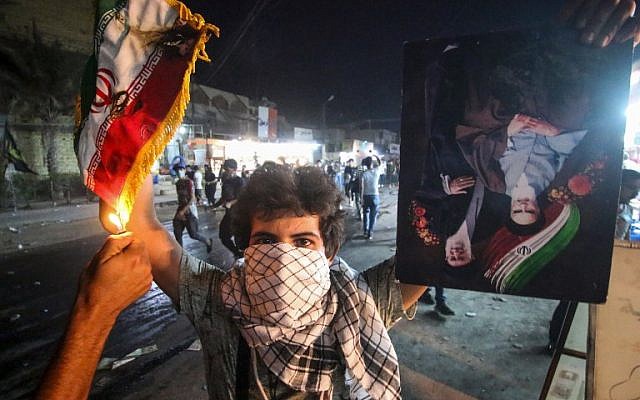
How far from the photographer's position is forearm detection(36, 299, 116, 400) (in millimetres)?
1099

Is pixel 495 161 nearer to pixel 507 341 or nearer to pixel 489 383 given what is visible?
pixel 489 383

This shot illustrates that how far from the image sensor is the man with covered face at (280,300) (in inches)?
50.8

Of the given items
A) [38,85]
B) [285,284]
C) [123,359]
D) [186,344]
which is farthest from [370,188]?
[38,85]

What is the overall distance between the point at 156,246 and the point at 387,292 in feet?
3.46

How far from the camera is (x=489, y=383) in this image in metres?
3.61

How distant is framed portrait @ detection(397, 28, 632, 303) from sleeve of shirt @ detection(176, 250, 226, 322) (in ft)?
2.60

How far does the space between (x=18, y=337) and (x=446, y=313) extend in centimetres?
590

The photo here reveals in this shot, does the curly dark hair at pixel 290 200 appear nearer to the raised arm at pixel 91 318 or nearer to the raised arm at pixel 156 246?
the raised arm at pixel 156 246

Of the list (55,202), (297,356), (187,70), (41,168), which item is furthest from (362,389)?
(41,168)

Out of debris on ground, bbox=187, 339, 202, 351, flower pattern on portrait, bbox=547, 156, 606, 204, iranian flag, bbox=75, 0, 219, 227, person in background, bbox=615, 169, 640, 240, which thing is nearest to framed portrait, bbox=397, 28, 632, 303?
flower pattern on portrait, bbox=547, 156, 606, 204

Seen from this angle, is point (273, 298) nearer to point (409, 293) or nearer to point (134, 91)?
point (409, 293)

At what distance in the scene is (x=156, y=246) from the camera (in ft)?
5.11

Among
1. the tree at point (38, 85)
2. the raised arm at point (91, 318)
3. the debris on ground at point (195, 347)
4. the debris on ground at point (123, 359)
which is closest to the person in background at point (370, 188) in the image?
the debris on ground at point (195, 347)

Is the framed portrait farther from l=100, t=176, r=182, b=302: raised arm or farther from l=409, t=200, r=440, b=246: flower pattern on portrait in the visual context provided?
l=100, t=176, r=182, b=302: raised arm
